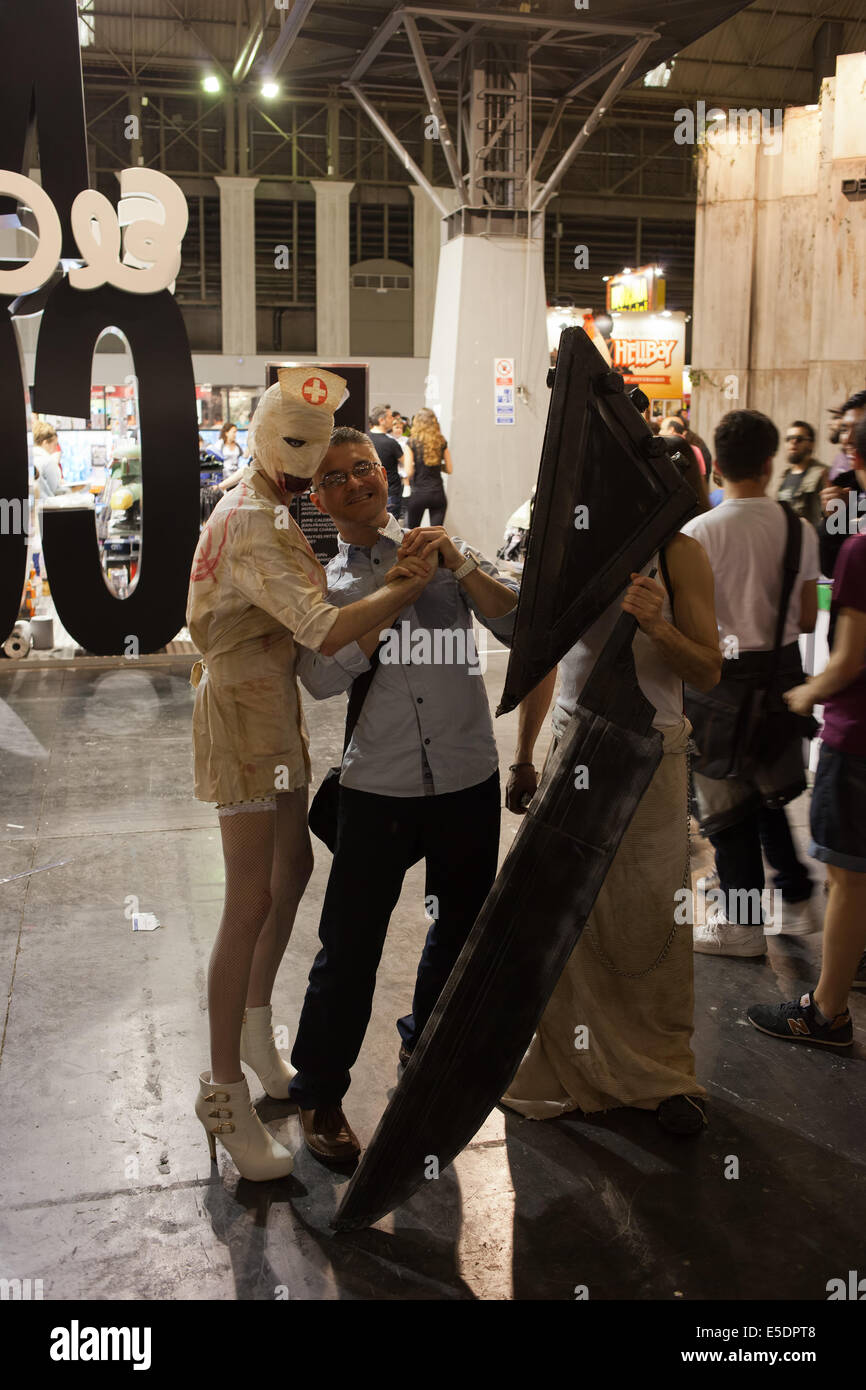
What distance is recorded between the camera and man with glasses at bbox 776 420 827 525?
637 cm

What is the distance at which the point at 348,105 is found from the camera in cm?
2139

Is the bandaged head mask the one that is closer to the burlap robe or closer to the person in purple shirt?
the burlap robe

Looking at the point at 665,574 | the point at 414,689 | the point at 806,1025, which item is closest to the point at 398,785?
the point at 414,689

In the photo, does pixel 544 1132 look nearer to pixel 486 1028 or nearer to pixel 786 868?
pixel 486 1028

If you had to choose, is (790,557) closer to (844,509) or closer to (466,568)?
(844,509)

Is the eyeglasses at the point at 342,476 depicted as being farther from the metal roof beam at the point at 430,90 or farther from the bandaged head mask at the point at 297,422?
the metal roof beam at the point at 430,90

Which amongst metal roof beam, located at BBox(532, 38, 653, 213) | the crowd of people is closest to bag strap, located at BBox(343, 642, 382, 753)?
the crowd of people

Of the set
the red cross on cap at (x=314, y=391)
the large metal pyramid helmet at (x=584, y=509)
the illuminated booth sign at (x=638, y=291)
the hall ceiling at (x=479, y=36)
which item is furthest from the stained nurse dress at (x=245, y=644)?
the illuminated booth sign at (x=638, y=291)

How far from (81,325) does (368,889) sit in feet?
16.4

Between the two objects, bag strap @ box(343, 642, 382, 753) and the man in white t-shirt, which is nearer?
bag strap @ box(343, 642, 382, 753)

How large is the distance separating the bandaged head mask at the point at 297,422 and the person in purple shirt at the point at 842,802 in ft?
4.73

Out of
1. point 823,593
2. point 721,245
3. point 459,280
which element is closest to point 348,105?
point 459,280

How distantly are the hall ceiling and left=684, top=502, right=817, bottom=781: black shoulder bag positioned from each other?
978cm

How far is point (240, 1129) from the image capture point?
8.84 feet
